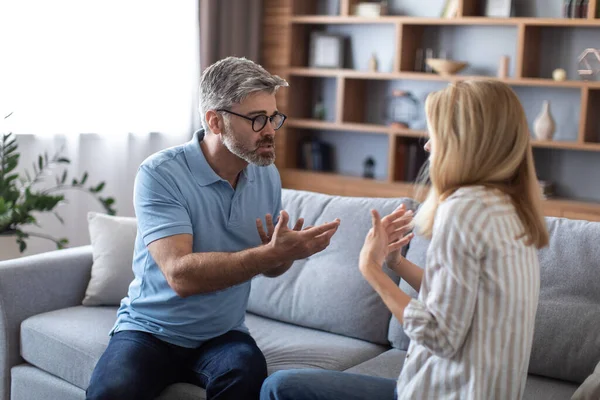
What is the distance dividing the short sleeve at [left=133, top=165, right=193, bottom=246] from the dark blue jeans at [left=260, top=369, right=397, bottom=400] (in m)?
0.50

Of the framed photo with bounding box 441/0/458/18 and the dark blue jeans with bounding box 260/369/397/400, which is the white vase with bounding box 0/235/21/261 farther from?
the framed photo with bounding box 441/0/458/18

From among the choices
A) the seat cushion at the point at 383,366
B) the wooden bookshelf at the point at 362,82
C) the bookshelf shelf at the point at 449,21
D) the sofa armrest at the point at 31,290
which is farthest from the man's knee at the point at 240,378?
the bookshelf shelf at the point at 449,21

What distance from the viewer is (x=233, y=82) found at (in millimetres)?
2139

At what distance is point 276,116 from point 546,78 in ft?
9.03

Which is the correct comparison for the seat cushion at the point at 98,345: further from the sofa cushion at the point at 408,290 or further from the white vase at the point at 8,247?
the white vase at the point at 8,247

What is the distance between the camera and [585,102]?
412 centimetres

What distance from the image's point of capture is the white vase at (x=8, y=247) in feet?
10.3

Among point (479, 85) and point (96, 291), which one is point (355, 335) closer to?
point (96, 291)

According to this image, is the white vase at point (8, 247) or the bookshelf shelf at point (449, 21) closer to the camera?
the white vase at point (8, 247)

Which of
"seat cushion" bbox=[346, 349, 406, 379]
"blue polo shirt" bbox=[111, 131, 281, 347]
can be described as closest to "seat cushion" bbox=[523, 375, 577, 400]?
"seat cushion" bbox=[346, 349, 406, 379]

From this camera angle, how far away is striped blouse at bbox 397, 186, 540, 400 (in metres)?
1.43

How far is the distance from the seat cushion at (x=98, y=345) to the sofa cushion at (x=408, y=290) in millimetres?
66

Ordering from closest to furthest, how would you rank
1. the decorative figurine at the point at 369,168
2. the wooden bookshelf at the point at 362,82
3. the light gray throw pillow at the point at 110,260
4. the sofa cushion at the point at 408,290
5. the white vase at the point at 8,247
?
the sofa cushion at the point at 408,290, the light gray throw pillow at the point at 110,260, the white vase at the point at 8,247, the wooden bookshelf at the point at 362,82, the decorative figurine at the point at 369,168

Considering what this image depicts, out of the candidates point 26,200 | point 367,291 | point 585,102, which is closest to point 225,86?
point 367,291
